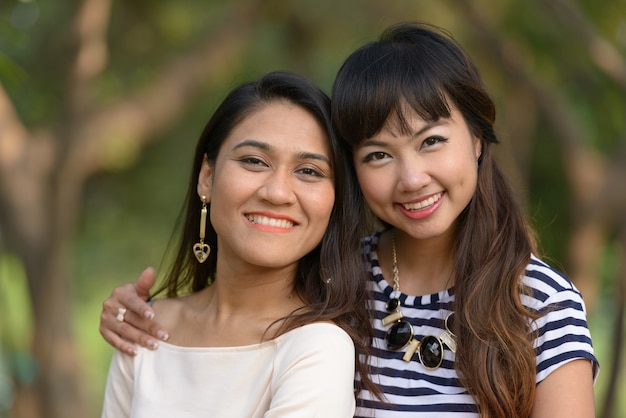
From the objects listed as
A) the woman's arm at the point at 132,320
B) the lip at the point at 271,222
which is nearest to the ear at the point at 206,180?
the lip at the point at 271,222

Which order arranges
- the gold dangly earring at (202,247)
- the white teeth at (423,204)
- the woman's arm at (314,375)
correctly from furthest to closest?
the gold dangly earring at (202,247) → the white teeth at (423,204) → the woman's arm at (314,375)

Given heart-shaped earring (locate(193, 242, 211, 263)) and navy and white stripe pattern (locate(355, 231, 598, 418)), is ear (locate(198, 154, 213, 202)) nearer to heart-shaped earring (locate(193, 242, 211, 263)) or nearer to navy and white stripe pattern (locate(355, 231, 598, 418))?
heart-shaped earring (locate(193, 242, 211, 263))

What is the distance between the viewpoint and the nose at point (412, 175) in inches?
106

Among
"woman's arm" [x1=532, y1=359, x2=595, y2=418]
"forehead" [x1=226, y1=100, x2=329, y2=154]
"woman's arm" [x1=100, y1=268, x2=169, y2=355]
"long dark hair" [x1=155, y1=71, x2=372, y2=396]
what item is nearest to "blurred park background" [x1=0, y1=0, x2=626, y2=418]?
"woman's arm" [x1=100, y1=268, x2=169, y2=355]

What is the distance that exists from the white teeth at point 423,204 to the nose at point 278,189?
35 centimetres

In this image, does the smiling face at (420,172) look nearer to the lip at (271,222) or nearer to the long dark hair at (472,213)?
the long dark hair at (472,213)

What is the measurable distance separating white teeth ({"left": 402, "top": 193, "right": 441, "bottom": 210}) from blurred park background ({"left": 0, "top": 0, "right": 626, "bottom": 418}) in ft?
5.42

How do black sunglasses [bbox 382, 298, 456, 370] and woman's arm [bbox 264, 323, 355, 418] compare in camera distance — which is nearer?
woman's arm [bbox 264, 323, 355, 418]

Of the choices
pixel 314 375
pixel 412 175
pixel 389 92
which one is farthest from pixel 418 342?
pixel 389 92

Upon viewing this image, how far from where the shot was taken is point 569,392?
2.56m

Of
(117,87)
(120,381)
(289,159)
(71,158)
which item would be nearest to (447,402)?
(289,159)

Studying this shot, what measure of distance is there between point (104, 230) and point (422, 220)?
25.8ft

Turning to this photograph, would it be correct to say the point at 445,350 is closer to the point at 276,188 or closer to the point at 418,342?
the point at 418,342

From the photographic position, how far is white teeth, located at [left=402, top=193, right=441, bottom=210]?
9.04ft
